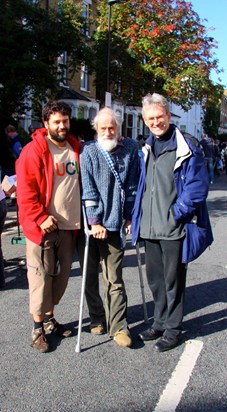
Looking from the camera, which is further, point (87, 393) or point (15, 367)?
point (15, 367)

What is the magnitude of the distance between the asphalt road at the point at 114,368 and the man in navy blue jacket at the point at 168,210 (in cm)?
30

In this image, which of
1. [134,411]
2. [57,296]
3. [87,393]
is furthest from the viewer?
[57,296]

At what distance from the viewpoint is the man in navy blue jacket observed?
3.27 meters

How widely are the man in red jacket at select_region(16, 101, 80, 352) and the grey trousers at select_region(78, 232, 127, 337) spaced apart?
0.68 ft

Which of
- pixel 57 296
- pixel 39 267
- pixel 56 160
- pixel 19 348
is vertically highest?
pixel 56 160

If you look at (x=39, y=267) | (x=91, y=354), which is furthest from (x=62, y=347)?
(x=39, y=267)

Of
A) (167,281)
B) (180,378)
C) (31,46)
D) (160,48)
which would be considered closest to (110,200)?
(167,281)

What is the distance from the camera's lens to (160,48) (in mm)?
18219

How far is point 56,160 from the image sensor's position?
11.2 ft

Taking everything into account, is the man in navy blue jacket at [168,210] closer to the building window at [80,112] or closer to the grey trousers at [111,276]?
the grey trousers at [111,276]

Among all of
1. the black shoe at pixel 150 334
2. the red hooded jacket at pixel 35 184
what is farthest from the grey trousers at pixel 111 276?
the red hooded jacket at pixel 35 184

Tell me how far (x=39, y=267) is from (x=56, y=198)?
1.92ft

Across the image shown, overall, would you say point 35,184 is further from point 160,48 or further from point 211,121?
point 211,121

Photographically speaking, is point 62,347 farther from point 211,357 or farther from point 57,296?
point 211,357
